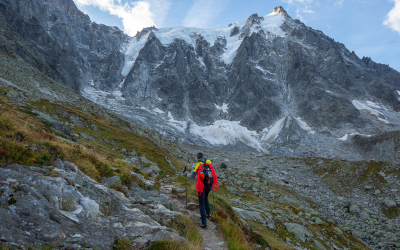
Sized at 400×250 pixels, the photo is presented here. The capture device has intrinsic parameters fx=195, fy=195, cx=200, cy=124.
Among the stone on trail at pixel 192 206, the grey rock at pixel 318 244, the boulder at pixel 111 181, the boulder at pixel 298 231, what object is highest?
the boulder at pixel 111 181

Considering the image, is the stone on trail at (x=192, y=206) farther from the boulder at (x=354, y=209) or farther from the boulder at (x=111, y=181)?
the boulder at (x=354, y=209)

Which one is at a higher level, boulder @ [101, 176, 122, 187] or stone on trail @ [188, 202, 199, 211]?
boulder @ [101, 176, 122, 187]

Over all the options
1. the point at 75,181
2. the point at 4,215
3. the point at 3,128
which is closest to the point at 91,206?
the point at 75,181

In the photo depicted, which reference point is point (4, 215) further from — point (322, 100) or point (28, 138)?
point (322, 100)

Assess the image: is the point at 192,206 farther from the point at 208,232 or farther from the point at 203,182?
the point at 203,182

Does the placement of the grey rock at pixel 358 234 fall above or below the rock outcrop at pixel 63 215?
below

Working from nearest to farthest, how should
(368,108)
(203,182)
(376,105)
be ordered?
(203,182), (368,108), (376,105)

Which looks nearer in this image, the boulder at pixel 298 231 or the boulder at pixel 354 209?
the boulder at pixel 298 231

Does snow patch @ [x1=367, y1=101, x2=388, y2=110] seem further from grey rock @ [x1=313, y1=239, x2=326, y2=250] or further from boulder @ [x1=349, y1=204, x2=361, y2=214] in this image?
grey rock @ [x1=313, y1=239, x2=326, y2=250]

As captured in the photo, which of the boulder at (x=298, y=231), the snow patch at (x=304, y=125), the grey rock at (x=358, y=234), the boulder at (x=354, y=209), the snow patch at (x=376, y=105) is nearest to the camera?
Result: the boulder at (x=298, y=231)

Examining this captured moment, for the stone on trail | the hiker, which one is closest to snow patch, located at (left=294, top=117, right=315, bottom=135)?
the stone on trail

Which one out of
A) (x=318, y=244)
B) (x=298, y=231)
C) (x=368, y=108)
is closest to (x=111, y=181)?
(x=298, y=231)

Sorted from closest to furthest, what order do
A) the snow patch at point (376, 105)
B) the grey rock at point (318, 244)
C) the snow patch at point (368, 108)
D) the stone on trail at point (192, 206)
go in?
the stone on trail at point (192, 206) → the grey rock at point (318, 244) → the snow patch at point (368, 108) → the snow patch at point (376, 105)

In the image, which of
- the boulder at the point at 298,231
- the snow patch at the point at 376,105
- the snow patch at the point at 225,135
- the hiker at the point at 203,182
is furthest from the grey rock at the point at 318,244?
the snow patch at the point at 376,105
